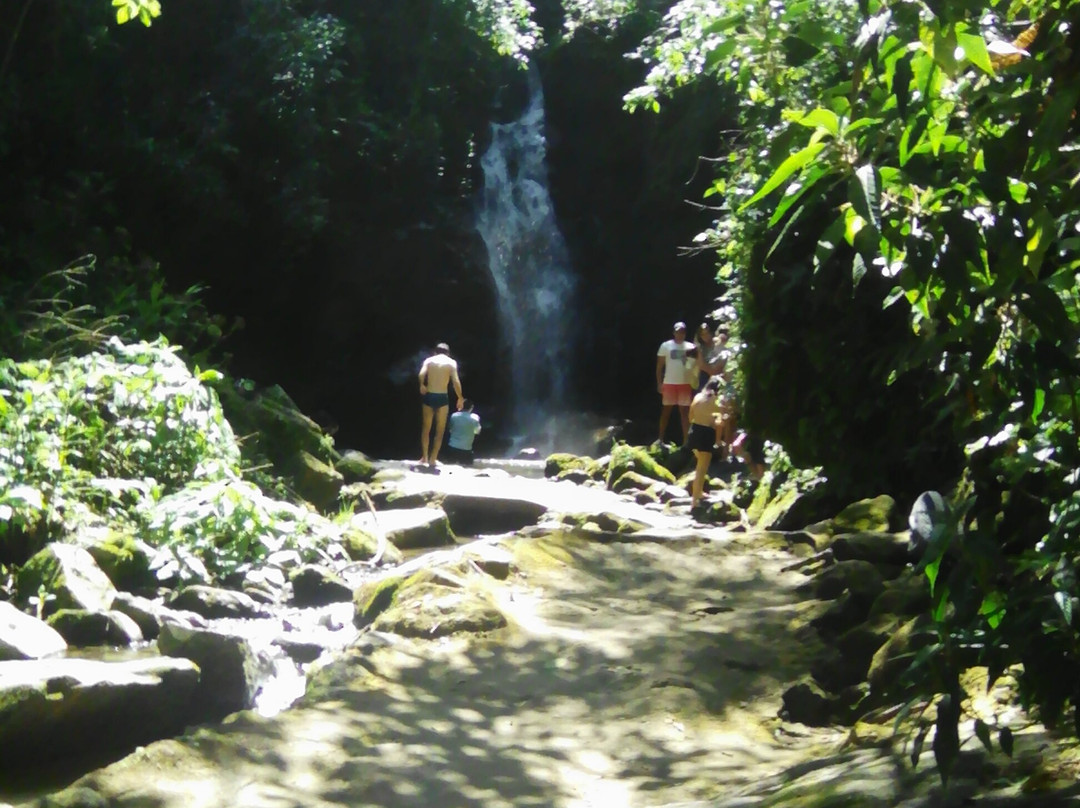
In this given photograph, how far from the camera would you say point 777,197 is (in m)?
8.85

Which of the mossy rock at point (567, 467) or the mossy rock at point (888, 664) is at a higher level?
the mossy rock at point (888, 664)

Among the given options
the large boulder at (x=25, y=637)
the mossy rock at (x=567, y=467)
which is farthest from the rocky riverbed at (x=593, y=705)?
the mossy rock at (x=567, y=467)

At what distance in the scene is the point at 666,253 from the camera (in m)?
24.4

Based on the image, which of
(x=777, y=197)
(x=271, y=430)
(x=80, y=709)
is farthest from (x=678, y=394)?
(x=80, y=709)

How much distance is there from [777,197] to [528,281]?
50.7 ft

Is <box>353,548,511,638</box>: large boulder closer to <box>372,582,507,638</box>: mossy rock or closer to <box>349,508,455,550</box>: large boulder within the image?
<box>372,582,507,638</box>: mossy rock

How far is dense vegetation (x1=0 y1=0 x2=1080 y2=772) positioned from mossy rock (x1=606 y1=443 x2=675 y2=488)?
7.89ft

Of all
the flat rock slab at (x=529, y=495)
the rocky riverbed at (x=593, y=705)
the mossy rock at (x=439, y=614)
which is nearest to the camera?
the rocky riverbed at (x=593, y=705)

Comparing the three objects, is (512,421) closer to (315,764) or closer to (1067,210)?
(315,764)

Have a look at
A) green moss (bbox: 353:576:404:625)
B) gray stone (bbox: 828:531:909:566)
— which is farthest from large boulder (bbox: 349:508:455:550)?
gray stone (bbox: 828:531:909:566)

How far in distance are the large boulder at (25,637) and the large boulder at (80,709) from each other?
3.24 feet

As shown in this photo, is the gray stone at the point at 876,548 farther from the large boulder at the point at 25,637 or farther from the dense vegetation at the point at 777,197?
the large boulder at the point at 25,637

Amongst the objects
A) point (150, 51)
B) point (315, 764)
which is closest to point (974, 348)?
point (315, 764)

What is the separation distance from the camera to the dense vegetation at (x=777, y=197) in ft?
7.34
